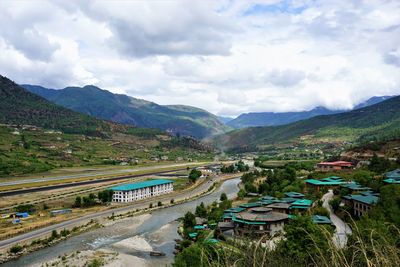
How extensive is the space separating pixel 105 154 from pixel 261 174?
7477cm

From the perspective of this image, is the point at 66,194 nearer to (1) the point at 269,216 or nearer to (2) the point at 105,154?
(1) the point at 269,216

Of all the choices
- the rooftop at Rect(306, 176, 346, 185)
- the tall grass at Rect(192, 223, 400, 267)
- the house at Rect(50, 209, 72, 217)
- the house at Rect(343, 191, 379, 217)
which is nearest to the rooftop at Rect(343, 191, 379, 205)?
the house at Rect(343, 191, 379, 217)

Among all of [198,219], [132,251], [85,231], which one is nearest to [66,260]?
[132,251]

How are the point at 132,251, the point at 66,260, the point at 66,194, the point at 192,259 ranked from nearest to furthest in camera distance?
the point at 192,259
the point at 66,260
the point at 132,251
the point at 66,194

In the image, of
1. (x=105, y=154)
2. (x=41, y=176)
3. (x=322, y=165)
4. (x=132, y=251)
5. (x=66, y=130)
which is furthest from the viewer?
(x=66, y=130)

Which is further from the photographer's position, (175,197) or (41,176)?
(41,176)

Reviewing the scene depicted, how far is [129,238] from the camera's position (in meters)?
46.3

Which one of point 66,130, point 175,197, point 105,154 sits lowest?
point 175,197

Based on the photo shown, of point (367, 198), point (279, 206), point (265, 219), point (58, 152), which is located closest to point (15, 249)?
point (265, 219)

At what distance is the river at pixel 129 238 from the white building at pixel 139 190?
1219 centimetres

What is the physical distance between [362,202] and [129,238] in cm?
2801

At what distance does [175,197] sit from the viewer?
82.0m

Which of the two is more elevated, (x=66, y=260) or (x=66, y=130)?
(x=66, y=130)

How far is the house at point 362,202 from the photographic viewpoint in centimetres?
4104
